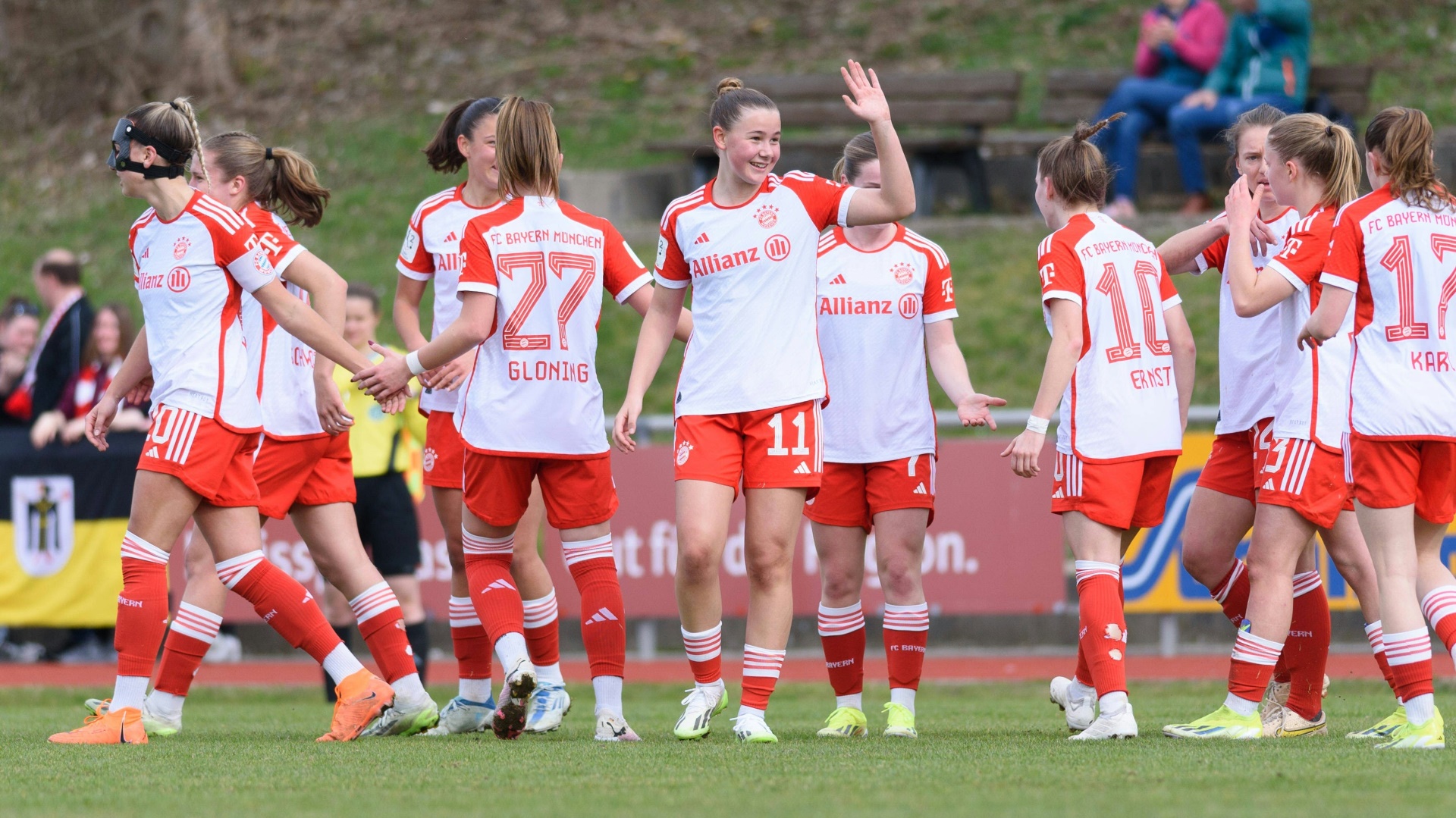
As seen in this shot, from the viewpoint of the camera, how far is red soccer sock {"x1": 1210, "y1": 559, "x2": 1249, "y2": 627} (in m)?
6.50

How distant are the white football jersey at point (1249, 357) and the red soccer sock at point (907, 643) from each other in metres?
1.33

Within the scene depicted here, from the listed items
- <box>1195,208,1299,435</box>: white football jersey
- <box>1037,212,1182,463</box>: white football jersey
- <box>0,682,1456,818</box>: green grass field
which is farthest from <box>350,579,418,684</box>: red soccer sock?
<box>1195,208,1299,435</box>: white football jersey

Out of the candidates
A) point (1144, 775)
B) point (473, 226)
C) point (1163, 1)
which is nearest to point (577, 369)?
→ point (473, 226)

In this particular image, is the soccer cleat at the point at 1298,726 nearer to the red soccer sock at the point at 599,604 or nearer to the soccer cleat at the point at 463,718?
the red soccer sock at the point at 599,604

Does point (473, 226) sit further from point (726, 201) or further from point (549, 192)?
point (726, 201)

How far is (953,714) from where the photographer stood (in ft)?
26.2

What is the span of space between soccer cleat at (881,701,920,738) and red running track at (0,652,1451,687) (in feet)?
12.4

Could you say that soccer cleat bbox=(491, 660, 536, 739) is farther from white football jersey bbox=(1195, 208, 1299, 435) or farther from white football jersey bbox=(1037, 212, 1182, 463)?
white football jersey bbox=(1195, 208, 1299, 435)

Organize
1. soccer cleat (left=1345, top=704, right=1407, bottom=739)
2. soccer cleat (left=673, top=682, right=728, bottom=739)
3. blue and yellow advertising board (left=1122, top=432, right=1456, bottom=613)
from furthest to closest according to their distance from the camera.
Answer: blue and yellow advertising board (left=1122, top=432, right=1456, bottom=613)
soccer cleat (left=673, top=682, right=728, bottom=739)
soccer cleat (left=1345, top=704, right=1407, bottom=739)

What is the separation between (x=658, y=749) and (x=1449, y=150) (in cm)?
1191

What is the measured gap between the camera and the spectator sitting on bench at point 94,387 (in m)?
11.1

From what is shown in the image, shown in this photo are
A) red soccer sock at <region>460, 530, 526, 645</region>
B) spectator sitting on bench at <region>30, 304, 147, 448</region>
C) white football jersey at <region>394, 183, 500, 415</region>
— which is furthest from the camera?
spectator sitting on bench at <region>30, 304, 147, 448</region>

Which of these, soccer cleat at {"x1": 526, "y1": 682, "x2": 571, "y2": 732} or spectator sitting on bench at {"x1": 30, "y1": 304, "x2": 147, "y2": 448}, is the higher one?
spectator sitting on bench at {"x1": 30, "y1": 304, "x2": 147, "y2": 448}

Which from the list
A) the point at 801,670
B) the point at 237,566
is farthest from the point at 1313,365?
the point at 801,670
